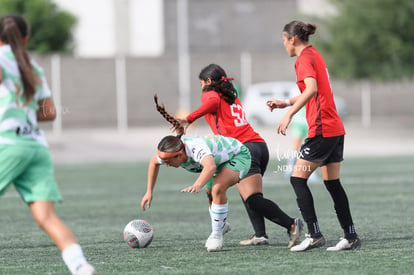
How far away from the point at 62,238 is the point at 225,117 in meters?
2.66

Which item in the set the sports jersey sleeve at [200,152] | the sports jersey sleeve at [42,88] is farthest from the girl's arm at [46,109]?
the sports jersey sleeve at [200,152]

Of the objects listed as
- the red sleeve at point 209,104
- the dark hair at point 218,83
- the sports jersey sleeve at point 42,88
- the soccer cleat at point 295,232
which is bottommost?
the soccer cleat at point 295,232

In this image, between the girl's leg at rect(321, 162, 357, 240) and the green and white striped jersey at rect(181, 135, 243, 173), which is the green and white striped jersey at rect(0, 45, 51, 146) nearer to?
the green and white striped jersey at rect(181, 135, 243, 173)

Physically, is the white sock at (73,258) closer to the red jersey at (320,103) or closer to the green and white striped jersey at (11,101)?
the green and white striped jersey at (11,101)

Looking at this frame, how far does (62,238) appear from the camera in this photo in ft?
17.9

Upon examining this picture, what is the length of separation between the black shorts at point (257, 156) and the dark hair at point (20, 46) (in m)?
2.78

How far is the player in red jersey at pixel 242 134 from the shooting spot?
755 centimetres

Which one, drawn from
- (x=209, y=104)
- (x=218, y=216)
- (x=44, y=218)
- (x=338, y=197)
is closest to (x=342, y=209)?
(x=338, y=197)

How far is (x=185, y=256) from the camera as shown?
7.10 metres

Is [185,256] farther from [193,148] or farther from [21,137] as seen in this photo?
[21,137]

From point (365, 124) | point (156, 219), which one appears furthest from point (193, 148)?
point (365, 124)

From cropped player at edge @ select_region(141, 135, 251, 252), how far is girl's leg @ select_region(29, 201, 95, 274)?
5.40ft

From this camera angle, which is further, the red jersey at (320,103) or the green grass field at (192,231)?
the red jersey at (320,103)

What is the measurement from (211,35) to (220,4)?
1.89m
